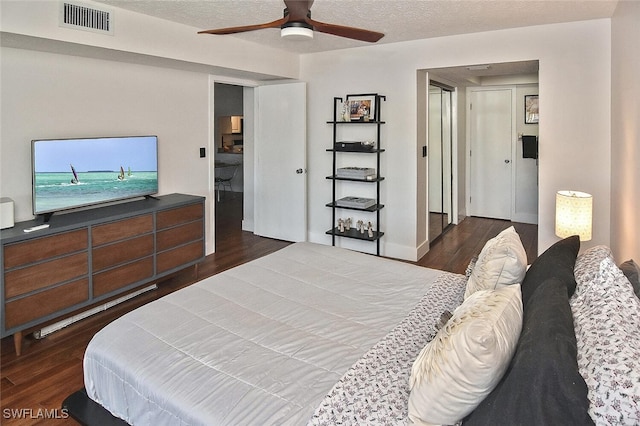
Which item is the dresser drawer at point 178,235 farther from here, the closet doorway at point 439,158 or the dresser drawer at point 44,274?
the closet doorway at point 439,158

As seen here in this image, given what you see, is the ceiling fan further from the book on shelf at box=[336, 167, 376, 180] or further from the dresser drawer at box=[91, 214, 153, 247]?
the book on shelf at box=[336, 167, 376, 180]

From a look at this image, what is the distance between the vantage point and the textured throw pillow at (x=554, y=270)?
1636 mm

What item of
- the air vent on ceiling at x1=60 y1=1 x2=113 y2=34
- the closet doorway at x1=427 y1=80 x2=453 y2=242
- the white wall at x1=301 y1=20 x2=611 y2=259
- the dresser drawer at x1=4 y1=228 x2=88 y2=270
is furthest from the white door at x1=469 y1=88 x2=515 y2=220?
the dresser drawer at x1=4 y1=228 x2=88 y2=270

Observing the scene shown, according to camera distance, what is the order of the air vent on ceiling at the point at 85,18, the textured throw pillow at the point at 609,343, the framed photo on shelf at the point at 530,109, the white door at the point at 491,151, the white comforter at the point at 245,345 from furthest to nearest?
the white door at the point at 491,151 < the framed photo on shelf at the point at 530,109 < the air vent on ceiling at the point at 85,18 < the white comforter at the point at 245,345 < the textured throw pillow at the point at 609,343

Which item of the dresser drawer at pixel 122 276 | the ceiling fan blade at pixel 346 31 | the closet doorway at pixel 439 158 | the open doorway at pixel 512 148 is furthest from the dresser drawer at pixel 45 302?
the open doorway at pixel 512 148

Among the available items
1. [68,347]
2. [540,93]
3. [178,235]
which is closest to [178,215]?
[178,235]

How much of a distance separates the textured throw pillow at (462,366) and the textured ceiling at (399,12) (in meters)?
2.76

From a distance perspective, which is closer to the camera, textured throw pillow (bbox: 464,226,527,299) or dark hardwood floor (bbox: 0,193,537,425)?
textured throw pillow (bbox: 464,226,527,299)

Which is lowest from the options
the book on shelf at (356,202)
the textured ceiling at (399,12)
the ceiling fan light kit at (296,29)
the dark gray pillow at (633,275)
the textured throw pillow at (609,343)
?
the textured throw pillow at (609,343)

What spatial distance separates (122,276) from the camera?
342cm

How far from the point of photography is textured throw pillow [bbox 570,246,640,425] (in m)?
0.96

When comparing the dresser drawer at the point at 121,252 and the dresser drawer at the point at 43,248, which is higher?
the dresser drawer at the point at 43,248

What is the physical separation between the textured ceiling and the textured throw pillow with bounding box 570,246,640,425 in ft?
8.36

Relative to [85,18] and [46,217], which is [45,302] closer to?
[46,217]
